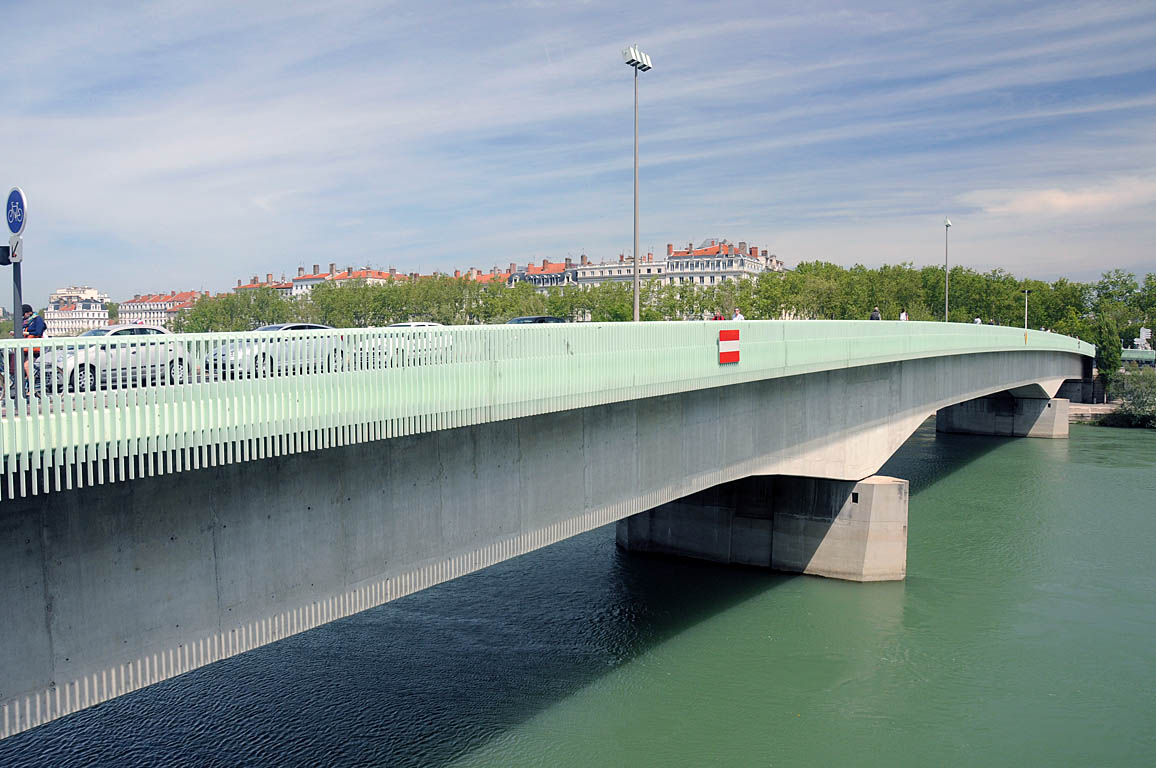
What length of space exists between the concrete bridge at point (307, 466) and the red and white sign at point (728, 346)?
4 centimetres

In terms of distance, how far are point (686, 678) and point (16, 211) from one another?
46.4 ft

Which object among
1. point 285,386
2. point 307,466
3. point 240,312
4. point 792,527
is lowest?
point 792,527

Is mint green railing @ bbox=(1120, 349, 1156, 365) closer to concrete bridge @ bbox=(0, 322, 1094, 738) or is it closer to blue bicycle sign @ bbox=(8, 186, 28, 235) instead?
concrete bridge @ bbox=(0, 322, 1094, 738)

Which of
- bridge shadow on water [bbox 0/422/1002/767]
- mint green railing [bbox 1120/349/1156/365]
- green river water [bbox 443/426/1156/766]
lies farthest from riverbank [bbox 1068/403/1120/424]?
bridge shadow on water [bbox 0/422/1002/767]

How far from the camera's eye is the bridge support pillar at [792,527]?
23.1 metres

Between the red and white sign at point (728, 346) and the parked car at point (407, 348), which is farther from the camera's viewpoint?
the red and white sign at point (728, 346)

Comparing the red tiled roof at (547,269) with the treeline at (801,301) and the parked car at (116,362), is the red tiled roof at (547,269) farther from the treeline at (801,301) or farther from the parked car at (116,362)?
the parked car at (116,362)

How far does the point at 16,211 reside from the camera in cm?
958

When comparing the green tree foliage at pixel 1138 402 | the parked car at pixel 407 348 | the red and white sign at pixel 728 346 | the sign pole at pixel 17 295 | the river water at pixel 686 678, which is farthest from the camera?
the green tree foliage at pixel 1138 402

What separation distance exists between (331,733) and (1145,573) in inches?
876

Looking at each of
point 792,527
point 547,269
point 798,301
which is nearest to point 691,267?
point 547,269

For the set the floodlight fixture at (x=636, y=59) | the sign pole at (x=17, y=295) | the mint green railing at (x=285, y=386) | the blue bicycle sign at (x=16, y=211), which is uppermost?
the floodlight fixture at (x=636, y=59)

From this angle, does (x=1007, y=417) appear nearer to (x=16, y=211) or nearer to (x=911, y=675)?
(x=911, y=675)

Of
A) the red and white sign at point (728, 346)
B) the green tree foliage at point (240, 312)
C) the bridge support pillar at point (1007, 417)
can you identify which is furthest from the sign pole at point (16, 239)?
the green tree foliage at point (240, 312)
